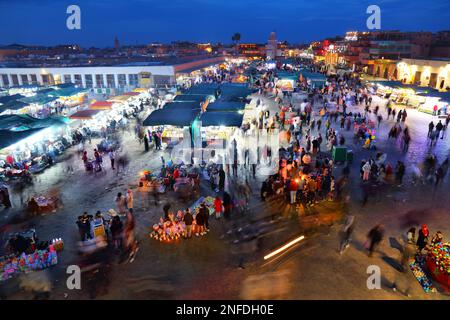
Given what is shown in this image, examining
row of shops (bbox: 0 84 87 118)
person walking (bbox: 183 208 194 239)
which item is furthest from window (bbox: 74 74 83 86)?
person walking (bbox: 183 208 194 239)

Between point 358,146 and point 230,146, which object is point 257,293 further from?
point 358,146

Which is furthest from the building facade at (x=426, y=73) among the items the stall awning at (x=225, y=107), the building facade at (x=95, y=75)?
the building facade at (x=95, y=75)

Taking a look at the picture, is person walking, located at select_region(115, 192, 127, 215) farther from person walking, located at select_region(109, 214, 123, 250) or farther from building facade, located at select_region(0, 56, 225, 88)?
building facade, located at select_region(0, 56, 225, 88)

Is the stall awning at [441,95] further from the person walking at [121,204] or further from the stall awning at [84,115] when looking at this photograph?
the stall awning at [84,115]

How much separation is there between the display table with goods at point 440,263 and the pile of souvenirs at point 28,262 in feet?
29.6

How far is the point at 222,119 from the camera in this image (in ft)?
53.6

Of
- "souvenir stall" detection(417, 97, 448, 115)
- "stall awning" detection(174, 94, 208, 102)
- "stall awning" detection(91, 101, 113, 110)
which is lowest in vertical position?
"souvenir stall" detection(417, 97, 448, 115)

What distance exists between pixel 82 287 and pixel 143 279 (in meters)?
1.33

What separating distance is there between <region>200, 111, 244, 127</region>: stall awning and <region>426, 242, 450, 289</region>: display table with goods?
10.4 meters

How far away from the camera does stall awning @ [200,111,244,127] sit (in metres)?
16.0

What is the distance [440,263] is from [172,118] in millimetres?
13006

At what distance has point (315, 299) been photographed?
646 centimetres

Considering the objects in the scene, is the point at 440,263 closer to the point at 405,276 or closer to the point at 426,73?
the point at 405,276

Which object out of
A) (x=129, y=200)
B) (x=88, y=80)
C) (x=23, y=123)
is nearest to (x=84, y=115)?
(x=23, y=123)
